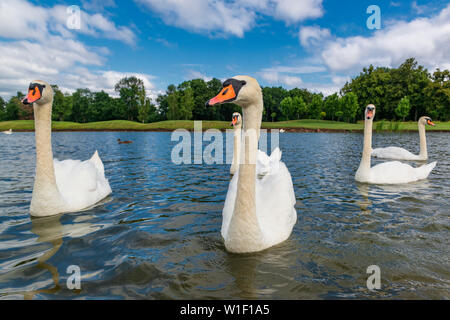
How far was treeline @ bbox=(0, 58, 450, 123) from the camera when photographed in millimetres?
64625

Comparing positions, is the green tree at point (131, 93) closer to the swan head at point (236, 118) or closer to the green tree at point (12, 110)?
the green tree at point (12, 110)

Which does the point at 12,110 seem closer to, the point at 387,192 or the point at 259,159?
the point at 259,159

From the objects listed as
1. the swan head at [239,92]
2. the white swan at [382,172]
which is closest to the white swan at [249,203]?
the swan head at [239,92]

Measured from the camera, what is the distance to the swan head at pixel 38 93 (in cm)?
428

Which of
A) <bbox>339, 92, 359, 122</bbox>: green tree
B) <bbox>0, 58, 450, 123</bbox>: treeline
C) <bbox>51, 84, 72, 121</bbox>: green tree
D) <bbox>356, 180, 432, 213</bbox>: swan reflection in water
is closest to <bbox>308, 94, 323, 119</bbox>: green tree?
<bbox>0, 58, 450, 123</bbox>: treeline

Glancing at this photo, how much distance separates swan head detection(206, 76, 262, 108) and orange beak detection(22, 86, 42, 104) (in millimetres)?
3208

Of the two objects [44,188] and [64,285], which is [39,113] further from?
[64,285]

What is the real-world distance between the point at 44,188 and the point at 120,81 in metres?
103

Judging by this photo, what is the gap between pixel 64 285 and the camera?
9.35 ft

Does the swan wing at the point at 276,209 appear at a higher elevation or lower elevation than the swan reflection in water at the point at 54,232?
higher

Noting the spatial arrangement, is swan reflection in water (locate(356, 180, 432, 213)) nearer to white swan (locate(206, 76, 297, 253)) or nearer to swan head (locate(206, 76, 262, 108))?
white swan (locate(206, 76, 297, 253))

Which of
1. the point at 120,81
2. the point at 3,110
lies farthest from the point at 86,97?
the point at 3,110

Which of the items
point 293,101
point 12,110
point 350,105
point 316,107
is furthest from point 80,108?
point 350,105
